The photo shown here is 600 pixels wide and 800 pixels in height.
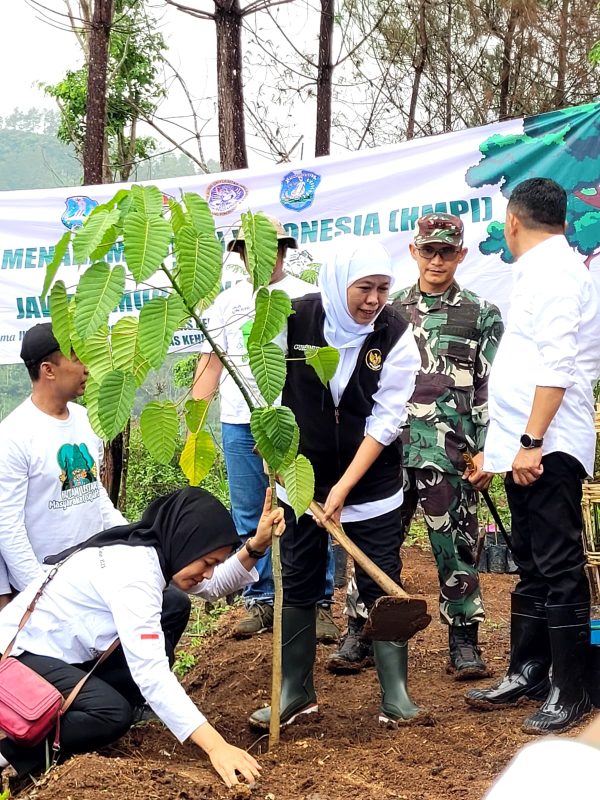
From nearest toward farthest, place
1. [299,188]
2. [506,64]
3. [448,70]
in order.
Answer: [299,188] < [506,64] < [448,70]

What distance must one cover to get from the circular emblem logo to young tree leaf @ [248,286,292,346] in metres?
0.71

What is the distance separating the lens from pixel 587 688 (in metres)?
3.45

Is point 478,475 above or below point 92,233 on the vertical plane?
below

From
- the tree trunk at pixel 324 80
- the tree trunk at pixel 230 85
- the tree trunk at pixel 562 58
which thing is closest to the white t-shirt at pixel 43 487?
the tree trunk at pixel 230 85

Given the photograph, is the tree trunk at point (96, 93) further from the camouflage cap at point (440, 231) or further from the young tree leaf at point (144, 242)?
the young tree leaf at point (144, 242)

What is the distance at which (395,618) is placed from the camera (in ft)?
10.6

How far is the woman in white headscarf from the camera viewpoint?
344 centimetres

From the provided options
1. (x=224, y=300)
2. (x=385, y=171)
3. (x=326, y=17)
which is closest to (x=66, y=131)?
(x=326, y=17)

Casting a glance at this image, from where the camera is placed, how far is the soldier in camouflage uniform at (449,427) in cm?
411

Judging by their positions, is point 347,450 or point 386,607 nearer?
point 386,607

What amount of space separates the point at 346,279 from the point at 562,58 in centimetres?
894

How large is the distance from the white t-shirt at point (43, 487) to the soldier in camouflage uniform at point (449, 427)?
1.15 meters

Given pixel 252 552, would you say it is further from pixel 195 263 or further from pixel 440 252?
pixel 440 252

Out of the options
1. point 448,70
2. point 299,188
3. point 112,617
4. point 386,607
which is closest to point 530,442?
point 386,607
